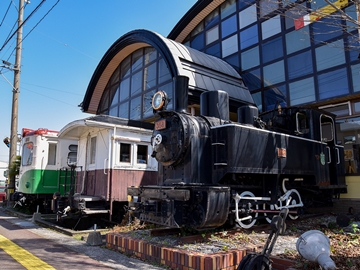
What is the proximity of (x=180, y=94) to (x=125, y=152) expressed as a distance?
140 inches

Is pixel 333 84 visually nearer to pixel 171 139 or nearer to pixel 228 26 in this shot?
pixel 228 26

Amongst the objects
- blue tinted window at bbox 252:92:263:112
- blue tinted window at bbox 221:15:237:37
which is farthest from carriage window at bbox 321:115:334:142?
blue tinted window at bbox 221:15:237:37

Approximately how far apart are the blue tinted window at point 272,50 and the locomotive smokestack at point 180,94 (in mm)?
6372

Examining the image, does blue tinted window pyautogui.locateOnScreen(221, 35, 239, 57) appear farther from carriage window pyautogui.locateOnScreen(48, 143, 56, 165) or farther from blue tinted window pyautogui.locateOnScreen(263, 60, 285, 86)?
carriage window pyautogui.locateOnScreen(48, 143, 56, 165)

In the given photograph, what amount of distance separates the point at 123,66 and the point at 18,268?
46.2ft

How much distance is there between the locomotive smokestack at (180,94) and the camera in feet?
20.6

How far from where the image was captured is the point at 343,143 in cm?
957

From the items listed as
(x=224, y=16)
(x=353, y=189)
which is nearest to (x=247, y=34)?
(x=224, y=16)

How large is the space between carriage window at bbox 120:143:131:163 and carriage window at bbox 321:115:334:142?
5.49m

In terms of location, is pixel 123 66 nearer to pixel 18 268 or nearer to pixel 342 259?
pixel 18 268

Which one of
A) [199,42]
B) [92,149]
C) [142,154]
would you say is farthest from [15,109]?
[199,42]

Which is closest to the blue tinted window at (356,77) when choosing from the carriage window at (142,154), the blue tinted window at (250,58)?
the blue tinted window at (250,58)

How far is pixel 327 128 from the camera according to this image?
29.0 feet

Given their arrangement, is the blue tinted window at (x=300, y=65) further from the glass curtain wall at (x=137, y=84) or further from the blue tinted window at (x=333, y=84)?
the glass curtain wall at (x=137, y=84)
